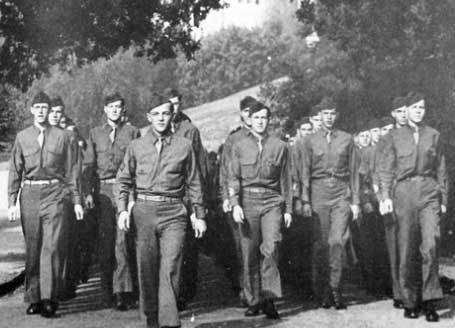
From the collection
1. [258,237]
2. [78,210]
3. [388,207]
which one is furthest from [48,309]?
[388,207]

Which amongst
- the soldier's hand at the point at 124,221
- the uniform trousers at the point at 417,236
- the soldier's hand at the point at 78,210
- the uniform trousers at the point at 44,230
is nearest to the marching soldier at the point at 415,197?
the uniform trousers at the point at 417,236

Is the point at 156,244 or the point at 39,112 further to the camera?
the point at 39,112

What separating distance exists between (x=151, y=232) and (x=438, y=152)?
323 cm

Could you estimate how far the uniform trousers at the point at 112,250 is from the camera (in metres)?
11.2

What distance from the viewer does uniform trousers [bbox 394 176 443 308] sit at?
1006 centimetres

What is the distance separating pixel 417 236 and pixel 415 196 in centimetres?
42

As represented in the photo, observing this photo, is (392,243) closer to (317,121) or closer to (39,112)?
(317,121)

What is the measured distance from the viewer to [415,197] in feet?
33.8

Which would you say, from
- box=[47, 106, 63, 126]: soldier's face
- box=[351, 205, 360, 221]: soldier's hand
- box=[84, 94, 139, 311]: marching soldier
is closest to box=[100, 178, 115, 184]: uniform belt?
box=[84, 94, 139, 311]: marching soldier

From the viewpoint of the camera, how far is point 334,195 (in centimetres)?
1124

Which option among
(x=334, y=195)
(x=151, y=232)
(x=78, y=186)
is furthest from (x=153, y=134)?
(x=334, y=195)

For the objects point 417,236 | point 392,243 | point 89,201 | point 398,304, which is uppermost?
point 89,201

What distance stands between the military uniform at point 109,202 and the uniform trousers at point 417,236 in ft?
9.87

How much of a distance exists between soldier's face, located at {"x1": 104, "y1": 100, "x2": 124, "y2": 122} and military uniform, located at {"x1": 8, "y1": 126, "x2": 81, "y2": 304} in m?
1.19
